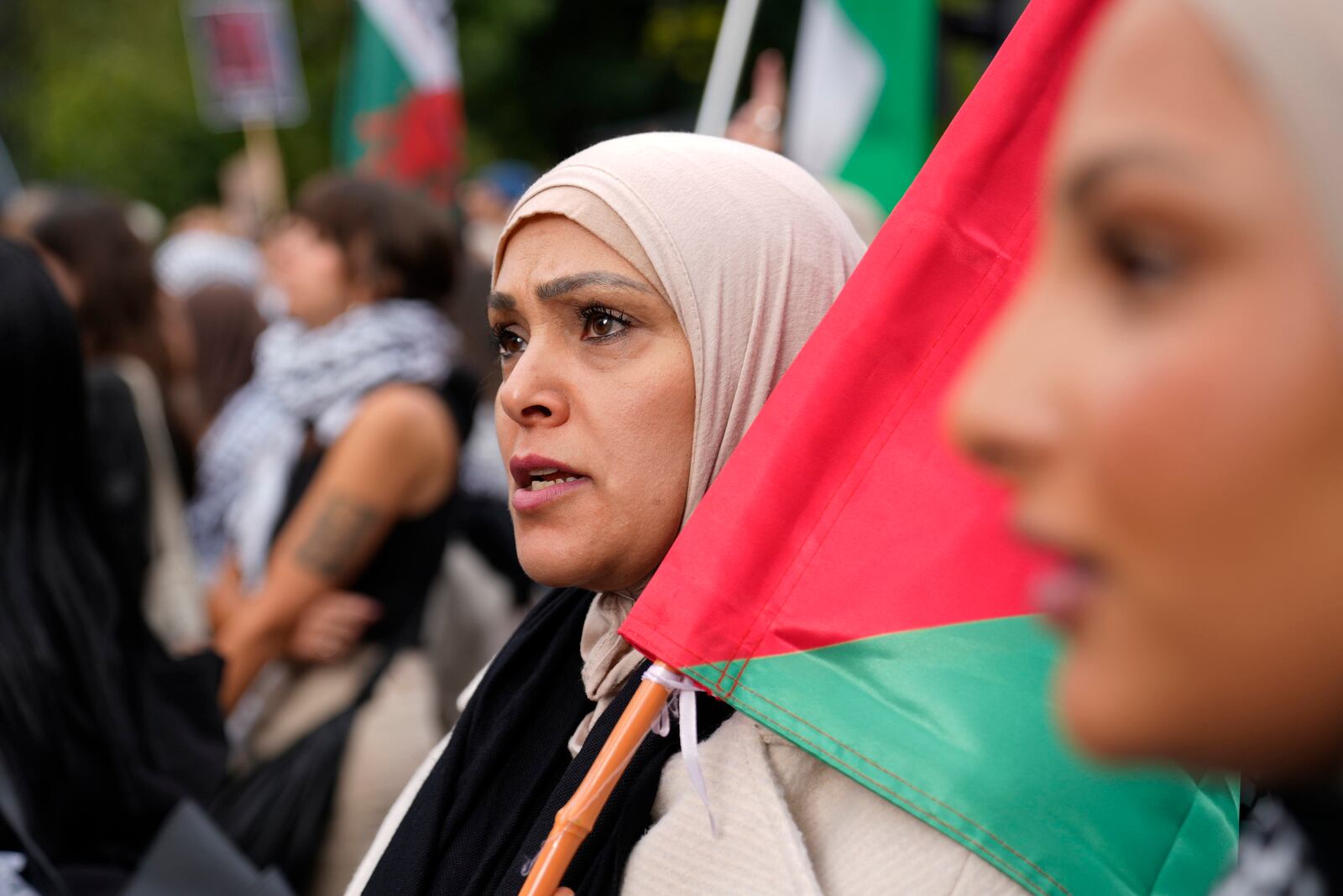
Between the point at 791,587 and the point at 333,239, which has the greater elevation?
the point at 791,587

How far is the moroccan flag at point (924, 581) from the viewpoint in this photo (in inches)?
60.7

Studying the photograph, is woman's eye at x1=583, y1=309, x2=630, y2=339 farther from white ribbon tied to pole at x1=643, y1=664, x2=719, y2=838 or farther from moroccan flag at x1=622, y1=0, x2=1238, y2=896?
white ribbon tied to pole at x1=643, y1=664, x2=719, y2=838

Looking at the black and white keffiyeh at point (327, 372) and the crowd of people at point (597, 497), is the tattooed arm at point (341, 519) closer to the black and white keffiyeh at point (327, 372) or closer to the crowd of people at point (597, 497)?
the crowd of people at point (597, 497)

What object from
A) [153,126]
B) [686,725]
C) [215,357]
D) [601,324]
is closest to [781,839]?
[686,725]

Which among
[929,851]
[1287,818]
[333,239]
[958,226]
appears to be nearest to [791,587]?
[929,851]

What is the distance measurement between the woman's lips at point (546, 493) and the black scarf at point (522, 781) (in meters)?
0.26

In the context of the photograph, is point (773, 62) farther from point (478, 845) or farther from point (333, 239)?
point (478, 845)

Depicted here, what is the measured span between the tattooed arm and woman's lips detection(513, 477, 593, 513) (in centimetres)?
199

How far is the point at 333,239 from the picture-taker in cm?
430

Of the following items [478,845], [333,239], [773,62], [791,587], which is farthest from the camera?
[773,62]

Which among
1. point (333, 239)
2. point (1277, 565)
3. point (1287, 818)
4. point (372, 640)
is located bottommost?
point (372, 640)

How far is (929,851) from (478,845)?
746 mm

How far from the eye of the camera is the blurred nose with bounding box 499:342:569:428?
6.27 feet

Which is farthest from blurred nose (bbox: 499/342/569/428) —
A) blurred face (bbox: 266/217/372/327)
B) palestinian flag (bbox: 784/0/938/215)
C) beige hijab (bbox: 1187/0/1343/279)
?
palestinian flag (bbox: 784/0/938/215)
